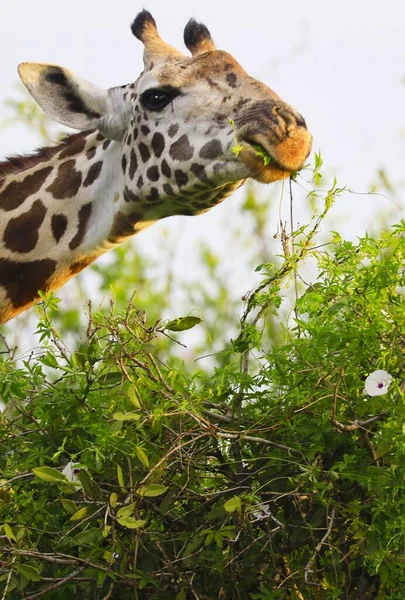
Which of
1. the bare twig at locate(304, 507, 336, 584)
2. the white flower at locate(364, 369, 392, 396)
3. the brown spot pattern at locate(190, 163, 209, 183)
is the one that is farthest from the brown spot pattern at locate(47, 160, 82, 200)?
the bare twig at locate(304, 507, 336, 584)

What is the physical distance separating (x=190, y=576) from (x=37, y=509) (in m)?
0.46

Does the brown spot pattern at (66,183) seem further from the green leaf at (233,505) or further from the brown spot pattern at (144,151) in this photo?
the green leaf at (233,505)

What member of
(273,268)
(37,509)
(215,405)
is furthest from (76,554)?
(273,268)

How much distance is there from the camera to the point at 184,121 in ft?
15.5

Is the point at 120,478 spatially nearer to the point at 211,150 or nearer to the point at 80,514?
the point at 80,514

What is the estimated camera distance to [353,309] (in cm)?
299

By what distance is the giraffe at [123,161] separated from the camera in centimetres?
461

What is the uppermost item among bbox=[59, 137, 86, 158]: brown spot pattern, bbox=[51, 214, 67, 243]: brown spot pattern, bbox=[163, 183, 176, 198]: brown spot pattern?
bbox=[59, 137, 86, 158]: brown spot pattern

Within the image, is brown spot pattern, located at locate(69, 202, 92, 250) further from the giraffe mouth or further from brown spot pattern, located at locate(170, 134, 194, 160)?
the giraffe mouth

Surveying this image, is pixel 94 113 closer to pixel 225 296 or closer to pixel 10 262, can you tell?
pixel 10 262

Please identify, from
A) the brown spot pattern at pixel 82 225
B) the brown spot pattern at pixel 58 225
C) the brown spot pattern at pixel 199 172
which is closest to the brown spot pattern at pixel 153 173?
the brown spot pattern at pixel 199 172

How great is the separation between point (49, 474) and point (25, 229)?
89.3 inches

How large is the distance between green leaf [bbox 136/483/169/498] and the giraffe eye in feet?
7.74

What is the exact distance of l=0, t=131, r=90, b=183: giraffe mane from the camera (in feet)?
17.4
